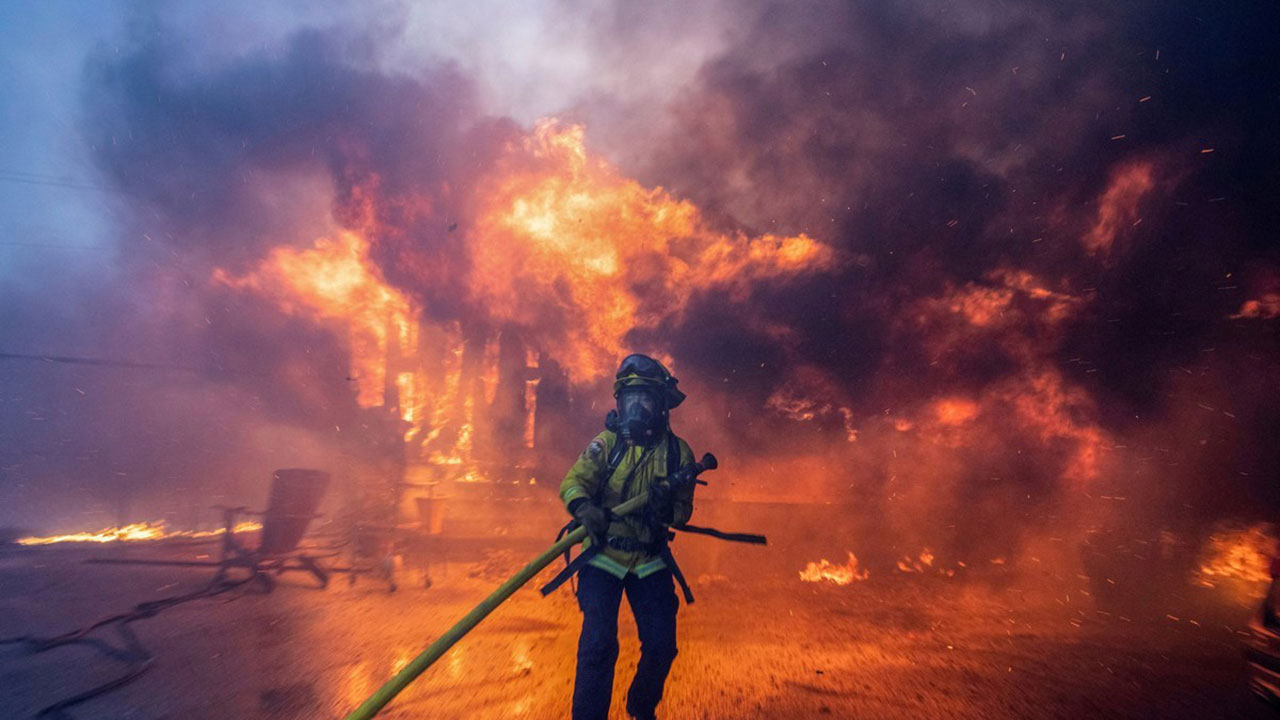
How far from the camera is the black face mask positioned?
3.71 meters

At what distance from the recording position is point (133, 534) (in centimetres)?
1412

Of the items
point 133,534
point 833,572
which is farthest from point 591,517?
point 133,534

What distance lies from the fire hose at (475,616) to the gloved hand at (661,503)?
0.19ft

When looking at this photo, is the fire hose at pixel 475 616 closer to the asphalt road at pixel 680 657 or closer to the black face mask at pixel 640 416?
the black face mask at pixel 640 416

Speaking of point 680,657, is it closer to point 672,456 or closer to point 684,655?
point 684,655

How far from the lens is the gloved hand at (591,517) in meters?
3.19

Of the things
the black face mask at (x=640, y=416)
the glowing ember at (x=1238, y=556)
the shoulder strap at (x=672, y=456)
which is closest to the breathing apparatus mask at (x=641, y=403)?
the black face mask at (x=640, y=416)

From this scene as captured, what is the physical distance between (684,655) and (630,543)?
2788mm

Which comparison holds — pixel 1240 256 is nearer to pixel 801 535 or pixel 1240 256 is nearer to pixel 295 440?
pixel 801 535

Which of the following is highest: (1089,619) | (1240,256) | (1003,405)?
(1240,256)

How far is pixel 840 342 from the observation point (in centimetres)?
1457

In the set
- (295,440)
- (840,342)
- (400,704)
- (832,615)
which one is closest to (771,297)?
(840,342)

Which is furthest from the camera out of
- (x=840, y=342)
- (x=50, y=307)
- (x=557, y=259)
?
(x=50, y=307)

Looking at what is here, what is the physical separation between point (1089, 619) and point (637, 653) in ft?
25.1
